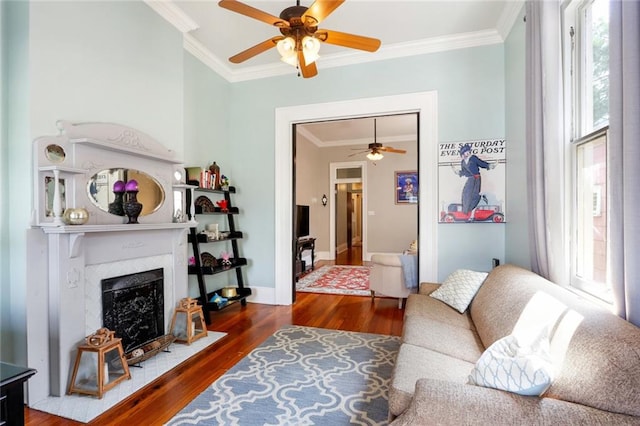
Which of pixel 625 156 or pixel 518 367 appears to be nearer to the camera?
pixel 518 367

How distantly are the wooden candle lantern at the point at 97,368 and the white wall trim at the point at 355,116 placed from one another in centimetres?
204

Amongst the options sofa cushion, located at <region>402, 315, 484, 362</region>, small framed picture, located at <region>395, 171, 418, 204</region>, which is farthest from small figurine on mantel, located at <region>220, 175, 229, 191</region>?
small framed picture, located at <region>395, 171, 418, 204</region>

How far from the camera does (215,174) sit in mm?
3621

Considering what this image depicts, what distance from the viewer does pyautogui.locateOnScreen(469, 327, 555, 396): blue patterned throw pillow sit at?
1.05m

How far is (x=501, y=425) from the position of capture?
3.20 feet

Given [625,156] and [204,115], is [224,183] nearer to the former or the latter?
[204,115]

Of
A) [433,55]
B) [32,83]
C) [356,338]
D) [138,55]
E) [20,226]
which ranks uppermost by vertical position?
[433,55]

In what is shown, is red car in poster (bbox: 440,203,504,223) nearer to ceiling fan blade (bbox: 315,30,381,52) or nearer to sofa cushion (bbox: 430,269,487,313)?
sofa cushion (bbox: 430,269,487,313)

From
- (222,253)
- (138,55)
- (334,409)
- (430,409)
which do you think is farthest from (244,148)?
(430,409)

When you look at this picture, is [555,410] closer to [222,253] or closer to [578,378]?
[578,378]

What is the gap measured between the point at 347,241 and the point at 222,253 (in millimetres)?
7000

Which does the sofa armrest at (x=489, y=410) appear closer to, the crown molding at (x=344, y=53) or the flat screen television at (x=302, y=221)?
the crown molding at (x=344, y=53)

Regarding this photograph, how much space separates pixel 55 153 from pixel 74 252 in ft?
2.14

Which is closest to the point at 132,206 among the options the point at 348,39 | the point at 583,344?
the point at 348,39
